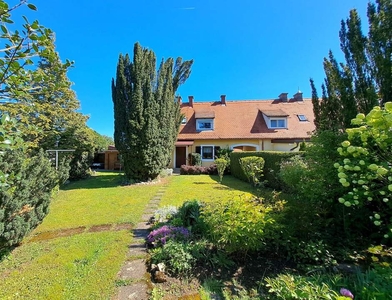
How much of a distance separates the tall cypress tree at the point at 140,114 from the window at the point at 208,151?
857 centimetres

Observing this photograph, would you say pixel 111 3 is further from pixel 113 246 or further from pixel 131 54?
pixel 113 246

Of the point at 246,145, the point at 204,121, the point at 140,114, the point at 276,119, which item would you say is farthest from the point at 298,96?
the point at 140,114

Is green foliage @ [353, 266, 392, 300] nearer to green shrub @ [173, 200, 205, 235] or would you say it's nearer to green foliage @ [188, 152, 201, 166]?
green shrub @ [173, 200, 205, 235]

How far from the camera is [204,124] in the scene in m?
23.0

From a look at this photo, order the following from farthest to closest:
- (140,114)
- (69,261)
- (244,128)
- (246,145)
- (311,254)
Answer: (244,128) < (246,145) < (140,114) < (69,261) < (311,254)

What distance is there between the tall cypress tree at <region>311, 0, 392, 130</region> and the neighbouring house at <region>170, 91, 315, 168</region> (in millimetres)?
15069

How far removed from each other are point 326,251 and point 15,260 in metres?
6.34

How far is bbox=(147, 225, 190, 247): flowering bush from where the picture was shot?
4.29 meters

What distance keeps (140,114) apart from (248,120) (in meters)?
14.8

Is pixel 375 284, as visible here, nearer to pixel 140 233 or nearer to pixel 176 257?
pixel 176 257

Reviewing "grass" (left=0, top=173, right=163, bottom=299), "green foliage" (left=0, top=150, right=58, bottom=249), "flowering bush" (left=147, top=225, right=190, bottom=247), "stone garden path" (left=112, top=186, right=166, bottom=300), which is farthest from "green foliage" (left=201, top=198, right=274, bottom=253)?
"green foliage" (left=0, top=150, right=58, bottom=249)

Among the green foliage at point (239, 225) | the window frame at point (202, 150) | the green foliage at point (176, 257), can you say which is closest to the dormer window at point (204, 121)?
the window frame at point (202, 150)

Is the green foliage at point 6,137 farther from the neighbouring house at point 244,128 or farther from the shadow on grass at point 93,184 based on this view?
the neighbouring house at point 244,128

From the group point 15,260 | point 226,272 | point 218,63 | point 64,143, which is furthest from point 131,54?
point 226,272
